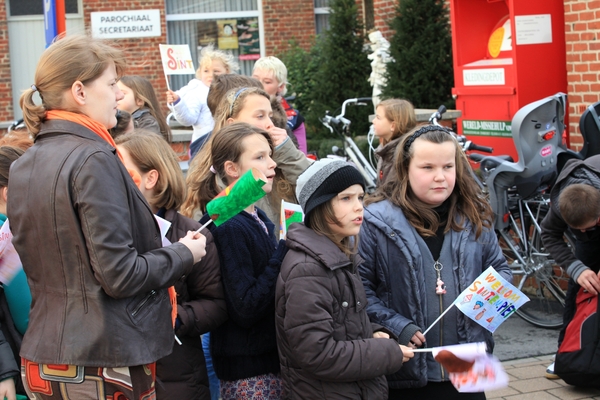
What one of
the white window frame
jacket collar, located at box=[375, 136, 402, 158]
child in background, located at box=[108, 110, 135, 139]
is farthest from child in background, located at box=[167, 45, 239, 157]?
the white window frame

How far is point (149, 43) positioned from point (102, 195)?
12906 mm

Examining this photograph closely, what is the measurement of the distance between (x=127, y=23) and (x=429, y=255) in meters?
12.4

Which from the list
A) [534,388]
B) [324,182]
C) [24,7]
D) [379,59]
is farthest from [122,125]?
[24,7]

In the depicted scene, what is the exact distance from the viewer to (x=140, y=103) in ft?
17.7

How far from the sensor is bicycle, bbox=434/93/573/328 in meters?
5.80

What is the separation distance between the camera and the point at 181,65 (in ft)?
23.1

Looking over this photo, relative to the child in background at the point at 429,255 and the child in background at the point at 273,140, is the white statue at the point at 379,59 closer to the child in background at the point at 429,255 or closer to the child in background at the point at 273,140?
the child in background at the point at 273,140

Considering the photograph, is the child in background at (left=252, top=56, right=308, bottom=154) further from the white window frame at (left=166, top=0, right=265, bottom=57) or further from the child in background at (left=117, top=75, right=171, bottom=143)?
the white window frame at (left=166, top=0, right=265, bottom=57)

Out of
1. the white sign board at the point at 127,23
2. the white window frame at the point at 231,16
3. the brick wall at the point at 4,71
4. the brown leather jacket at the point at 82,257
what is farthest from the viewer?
the white window frame at the point at 231,16

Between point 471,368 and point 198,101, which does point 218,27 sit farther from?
point 471,368

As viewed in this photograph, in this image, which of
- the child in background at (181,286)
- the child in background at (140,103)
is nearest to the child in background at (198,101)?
the child in background at (140,103)

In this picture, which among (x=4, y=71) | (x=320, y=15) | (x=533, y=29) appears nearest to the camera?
(x=533, y=29)

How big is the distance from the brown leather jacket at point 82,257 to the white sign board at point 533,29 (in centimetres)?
528

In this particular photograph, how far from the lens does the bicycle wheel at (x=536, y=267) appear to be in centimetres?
590
